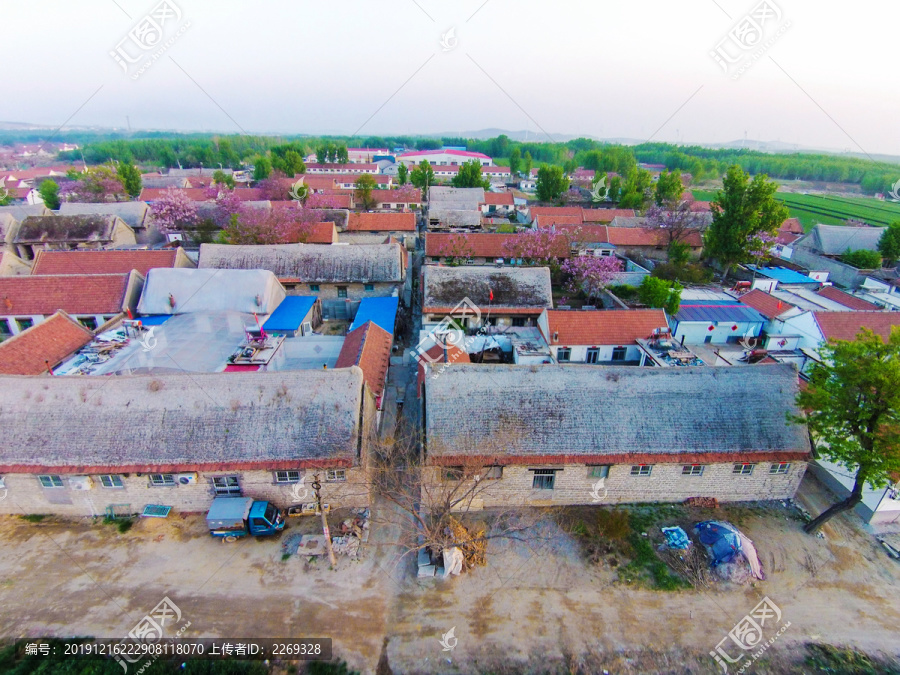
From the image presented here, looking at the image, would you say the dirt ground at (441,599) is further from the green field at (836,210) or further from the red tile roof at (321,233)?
the green field at (836,210)

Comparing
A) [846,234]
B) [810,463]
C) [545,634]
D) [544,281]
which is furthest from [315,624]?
[846,234]

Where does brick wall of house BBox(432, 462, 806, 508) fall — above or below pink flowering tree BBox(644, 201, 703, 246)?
below
